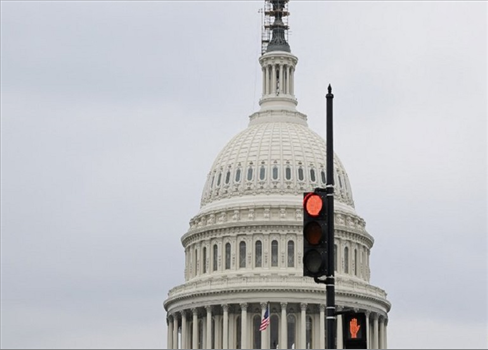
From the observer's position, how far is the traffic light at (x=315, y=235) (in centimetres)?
2869

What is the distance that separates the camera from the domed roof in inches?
5876

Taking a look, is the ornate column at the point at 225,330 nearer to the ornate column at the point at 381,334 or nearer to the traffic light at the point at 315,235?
the ornate column at the point at 381,334

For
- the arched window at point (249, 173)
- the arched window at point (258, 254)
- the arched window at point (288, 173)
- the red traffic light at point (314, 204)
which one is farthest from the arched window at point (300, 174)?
the red traffic light at point (314, 204)

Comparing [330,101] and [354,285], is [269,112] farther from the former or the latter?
[330,101]

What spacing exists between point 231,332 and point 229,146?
21674mm

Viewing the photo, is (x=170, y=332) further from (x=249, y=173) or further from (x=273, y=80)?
(x=273, y=80)

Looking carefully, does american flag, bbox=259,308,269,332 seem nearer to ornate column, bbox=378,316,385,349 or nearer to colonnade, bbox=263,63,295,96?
ornate column, bbox=378,316,385,349

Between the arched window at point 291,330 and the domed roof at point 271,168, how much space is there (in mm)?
12440

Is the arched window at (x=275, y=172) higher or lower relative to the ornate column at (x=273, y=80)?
lower

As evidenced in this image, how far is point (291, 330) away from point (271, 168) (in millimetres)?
17595

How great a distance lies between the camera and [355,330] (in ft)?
98.8

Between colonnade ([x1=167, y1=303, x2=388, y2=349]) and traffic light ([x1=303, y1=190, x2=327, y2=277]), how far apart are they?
11114 centimetres

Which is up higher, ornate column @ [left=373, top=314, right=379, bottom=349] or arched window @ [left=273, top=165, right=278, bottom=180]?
arched window @ [left=273, top=165, right=278, bottom=180]

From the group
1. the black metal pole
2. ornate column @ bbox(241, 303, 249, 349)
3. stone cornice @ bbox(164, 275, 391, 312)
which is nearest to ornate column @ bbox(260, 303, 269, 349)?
ornate column @ bbox(241, 303, 249, 349)
